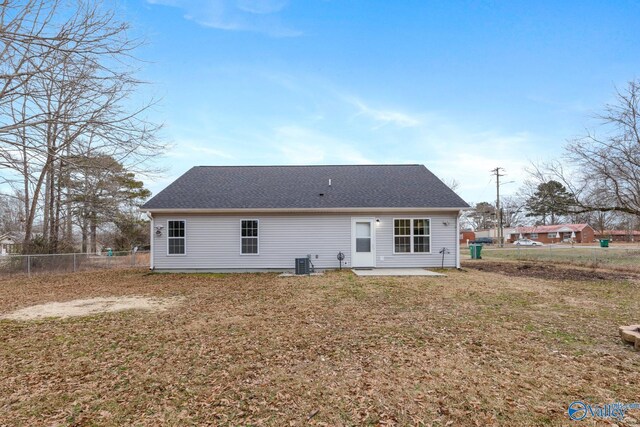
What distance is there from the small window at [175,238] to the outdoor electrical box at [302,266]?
4.73m

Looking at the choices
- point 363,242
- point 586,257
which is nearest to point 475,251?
point 586,257

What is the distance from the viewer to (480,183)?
42031mm

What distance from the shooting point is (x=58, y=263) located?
13031mm

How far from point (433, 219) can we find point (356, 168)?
527 cm

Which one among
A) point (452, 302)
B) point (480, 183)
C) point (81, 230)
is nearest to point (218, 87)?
point (452, 302)

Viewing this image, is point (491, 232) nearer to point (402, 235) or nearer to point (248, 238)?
point (402, 235)

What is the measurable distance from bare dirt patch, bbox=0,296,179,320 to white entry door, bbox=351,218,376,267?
6996 millimetres

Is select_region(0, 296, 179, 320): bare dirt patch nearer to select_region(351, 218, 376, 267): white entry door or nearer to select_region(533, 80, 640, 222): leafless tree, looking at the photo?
select_region(351, 218, 376, 267): white entry door

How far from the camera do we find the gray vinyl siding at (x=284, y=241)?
488 inches

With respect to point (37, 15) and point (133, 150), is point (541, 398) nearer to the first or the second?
point (133, 150)

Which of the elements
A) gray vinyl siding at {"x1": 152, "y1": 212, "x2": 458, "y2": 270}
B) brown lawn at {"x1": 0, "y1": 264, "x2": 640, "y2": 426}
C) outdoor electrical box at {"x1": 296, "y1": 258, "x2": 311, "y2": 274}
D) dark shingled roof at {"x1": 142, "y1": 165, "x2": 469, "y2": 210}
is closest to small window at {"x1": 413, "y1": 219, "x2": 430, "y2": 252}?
gray vinyl siding at {"x1": 152, "y1": 212, "x2": 458, "y2": 270}

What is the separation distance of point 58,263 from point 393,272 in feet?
44.9

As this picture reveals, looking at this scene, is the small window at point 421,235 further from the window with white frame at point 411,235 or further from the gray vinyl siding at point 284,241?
the gray vinyl siding at point 284,241

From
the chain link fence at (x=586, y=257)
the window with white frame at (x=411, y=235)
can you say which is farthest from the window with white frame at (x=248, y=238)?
the chain link fence at (x=586, y=257)
